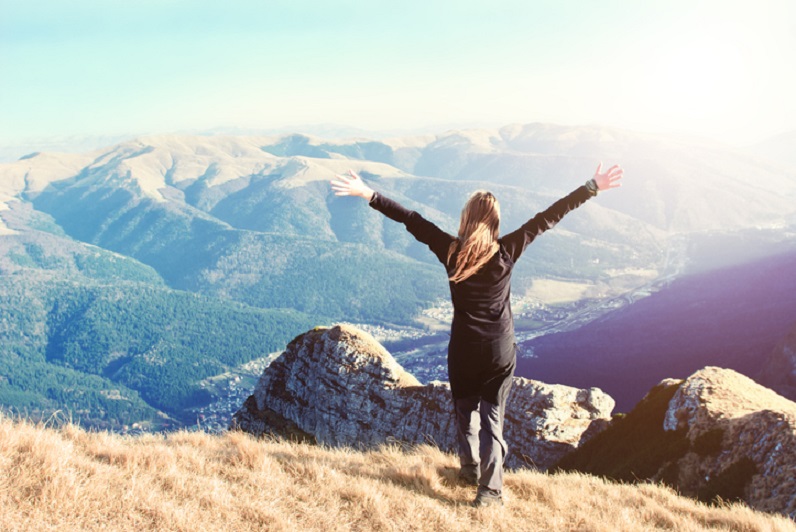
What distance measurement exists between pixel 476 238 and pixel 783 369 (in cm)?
13076

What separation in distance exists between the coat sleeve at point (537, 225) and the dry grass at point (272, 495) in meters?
4.42

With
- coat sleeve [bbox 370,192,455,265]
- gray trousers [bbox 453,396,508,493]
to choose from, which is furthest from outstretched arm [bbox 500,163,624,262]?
gray trousers [bbox 453,396,508,493]

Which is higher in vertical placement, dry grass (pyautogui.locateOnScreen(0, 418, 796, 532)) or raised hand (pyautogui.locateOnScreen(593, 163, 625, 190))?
raised hand (pyautogui.locateOnScreen(593, 163, 625, 190))

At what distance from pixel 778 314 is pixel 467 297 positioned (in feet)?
699

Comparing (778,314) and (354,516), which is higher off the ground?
(354,516)

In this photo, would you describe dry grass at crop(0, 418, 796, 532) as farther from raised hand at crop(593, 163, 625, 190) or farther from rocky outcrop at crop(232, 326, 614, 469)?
rocky outcrop at crop(232, 326, 614, 469)

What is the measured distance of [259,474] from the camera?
9.53 metres

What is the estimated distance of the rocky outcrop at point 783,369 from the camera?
10481cm

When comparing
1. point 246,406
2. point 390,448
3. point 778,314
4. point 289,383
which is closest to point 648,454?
point 390,448

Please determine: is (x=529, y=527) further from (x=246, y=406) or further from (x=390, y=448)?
(x=246, y=406)

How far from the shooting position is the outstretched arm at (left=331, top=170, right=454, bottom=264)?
8.64m

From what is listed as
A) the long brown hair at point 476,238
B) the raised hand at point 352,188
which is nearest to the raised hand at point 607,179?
the long brown hair at point 476,238

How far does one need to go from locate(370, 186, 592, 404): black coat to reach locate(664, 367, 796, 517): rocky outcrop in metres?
7.47

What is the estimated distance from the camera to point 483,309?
8.66 meters
